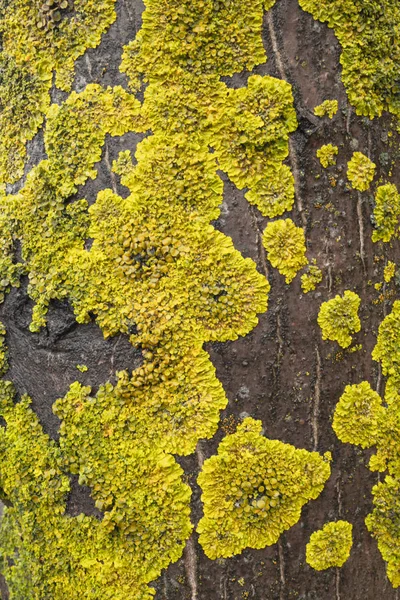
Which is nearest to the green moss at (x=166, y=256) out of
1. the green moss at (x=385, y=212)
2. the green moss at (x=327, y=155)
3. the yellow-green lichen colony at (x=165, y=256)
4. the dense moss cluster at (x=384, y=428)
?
the yellow-green lichen colony at (x=165, y=256)

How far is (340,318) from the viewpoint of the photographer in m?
1.91

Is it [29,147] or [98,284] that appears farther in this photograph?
[29,147]

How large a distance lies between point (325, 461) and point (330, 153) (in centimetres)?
112

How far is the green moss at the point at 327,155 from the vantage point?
189 centimetres

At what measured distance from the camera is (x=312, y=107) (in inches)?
74.4

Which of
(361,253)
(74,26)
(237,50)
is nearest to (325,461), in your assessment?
(361,253)

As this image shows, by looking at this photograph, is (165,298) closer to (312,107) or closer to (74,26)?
(312,107)

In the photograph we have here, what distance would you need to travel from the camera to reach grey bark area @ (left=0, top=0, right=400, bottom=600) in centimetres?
188

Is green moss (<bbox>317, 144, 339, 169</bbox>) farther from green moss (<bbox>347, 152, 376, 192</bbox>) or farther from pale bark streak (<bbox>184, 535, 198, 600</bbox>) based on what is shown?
pale bark streak (<bbox>184, 535, 198, 600</bbox>)

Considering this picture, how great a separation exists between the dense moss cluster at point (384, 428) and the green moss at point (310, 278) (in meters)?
0.34

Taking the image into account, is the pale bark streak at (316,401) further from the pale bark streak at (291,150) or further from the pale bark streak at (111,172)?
the pale bark streak at (111,172)

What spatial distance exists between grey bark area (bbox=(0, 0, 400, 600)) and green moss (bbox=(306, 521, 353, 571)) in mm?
25

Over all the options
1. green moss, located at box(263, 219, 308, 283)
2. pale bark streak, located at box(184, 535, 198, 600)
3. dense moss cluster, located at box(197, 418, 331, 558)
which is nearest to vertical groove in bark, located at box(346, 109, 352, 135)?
green moss, located at box(263, 219, 308, 283)

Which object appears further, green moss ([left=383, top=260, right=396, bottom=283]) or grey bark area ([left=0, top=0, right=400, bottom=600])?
green moss ([left=383, top=260, right=396, bottom=283])
